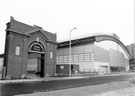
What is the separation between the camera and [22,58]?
91.0 ft

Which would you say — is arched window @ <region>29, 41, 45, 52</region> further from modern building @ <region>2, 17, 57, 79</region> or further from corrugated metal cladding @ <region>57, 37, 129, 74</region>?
corrugated metal cladding @ <region>57, 37, 129, 74</region>

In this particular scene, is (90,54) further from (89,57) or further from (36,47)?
(36,47)

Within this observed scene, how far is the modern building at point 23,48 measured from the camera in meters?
25.7

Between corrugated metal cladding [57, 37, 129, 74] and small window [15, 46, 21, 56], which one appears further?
corrugated metal cladding [57, 37, 129, 74]

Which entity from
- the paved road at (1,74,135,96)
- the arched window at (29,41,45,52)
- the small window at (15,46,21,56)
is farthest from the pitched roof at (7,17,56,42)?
the paved road at (1,74,135,96)

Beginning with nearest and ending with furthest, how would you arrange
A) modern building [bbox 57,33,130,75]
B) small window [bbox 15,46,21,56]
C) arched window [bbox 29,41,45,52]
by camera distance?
small window [bbox 15,46,21,56]
arched window [bbox 29,41,45,52]
modern building [bbox 57,33,130,75]

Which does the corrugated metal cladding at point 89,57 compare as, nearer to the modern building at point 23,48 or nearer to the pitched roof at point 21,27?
the modern building at point 23,48

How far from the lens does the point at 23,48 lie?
2822 centimetres

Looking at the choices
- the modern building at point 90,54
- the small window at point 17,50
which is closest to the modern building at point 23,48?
the small window at point 17,50

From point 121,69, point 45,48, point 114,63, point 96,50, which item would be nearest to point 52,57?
point 45,48

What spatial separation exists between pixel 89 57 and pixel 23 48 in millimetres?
28813

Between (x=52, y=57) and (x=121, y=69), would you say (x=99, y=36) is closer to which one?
(x=52, y=57)

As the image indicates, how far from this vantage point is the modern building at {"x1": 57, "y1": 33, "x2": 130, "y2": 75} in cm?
4909

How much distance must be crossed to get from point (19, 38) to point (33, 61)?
30.5 metres
